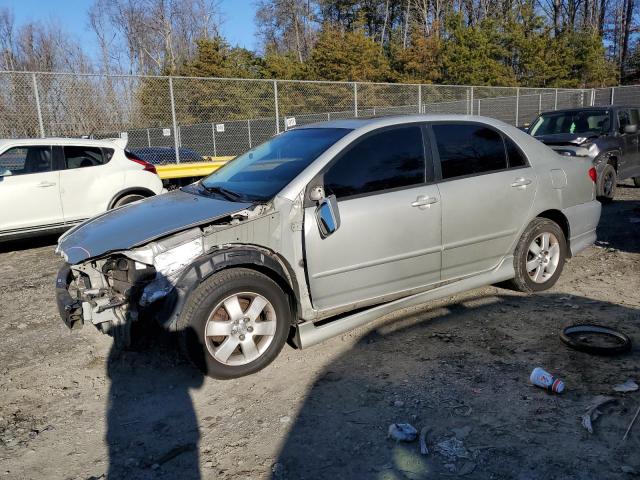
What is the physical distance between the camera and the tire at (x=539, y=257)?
185 inches

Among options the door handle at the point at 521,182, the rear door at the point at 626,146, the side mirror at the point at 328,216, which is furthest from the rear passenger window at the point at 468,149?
the rear door at the point at 626,146

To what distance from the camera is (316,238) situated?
3.59 meters

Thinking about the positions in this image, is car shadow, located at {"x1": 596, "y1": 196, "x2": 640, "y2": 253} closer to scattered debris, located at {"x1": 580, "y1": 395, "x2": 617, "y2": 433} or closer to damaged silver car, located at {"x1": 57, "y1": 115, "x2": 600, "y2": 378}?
damaged silver car, located at {"x1": 57, "y1": 115, "x2": 600, "y2": 378}

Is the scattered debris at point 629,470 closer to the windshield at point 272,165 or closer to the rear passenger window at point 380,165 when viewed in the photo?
the rear passenger window at point 380,165

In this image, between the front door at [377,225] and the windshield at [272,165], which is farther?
the windshield at [272,165]

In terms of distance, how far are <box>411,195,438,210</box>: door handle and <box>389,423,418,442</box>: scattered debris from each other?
172 cm

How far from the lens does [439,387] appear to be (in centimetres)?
327

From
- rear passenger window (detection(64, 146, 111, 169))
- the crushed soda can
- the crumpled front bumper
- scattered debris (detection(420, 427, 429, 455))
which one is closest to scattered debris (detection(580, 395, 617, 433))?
the crushed soda can

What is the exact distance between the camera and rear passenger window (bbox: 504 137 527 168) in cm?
464

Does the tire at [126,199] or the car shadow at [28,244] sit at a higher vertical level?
the tire at [126,199]

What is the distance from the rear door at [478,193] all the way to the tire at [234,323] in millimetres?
1514

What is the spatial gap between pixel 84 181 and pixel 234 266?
5209mm

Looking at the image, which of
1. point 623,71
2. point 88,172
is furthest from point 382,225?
point 623,71

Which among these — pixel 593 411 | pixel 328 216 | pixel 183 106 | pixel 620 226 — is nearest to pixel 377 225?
pixel 328 216
